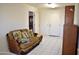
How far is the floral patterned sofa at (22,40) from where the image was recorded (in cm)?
158

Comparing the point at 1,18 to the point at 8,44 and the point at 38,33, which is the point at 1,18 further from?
the point at 38,33

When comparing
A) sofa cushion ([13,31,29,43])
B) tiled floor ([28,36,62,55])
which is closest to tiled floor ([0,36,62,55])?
tiled floor ([28,36,62,55])

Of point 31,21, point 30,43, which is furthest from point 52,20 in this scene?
point 30,43

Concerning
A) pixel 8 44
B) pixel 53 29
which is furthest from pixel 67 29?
pixel 8 44

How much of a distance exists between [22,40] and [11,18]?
32 cm

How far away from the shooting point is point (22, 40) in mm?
1610

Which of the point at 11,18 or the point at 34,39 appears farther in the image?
the point at 34,39

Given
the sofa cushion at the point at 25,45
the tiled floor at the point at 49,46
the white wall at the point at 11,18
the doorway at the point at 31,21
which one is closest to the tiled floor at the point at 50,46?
the tiled floor at the point at 49,46

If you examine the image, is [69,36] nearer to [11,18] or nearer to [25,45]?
[25,45]

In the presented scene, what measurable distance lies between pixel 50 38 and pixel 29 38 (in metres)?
0.29

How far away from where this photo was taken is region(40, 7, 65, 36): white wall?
1.63m
